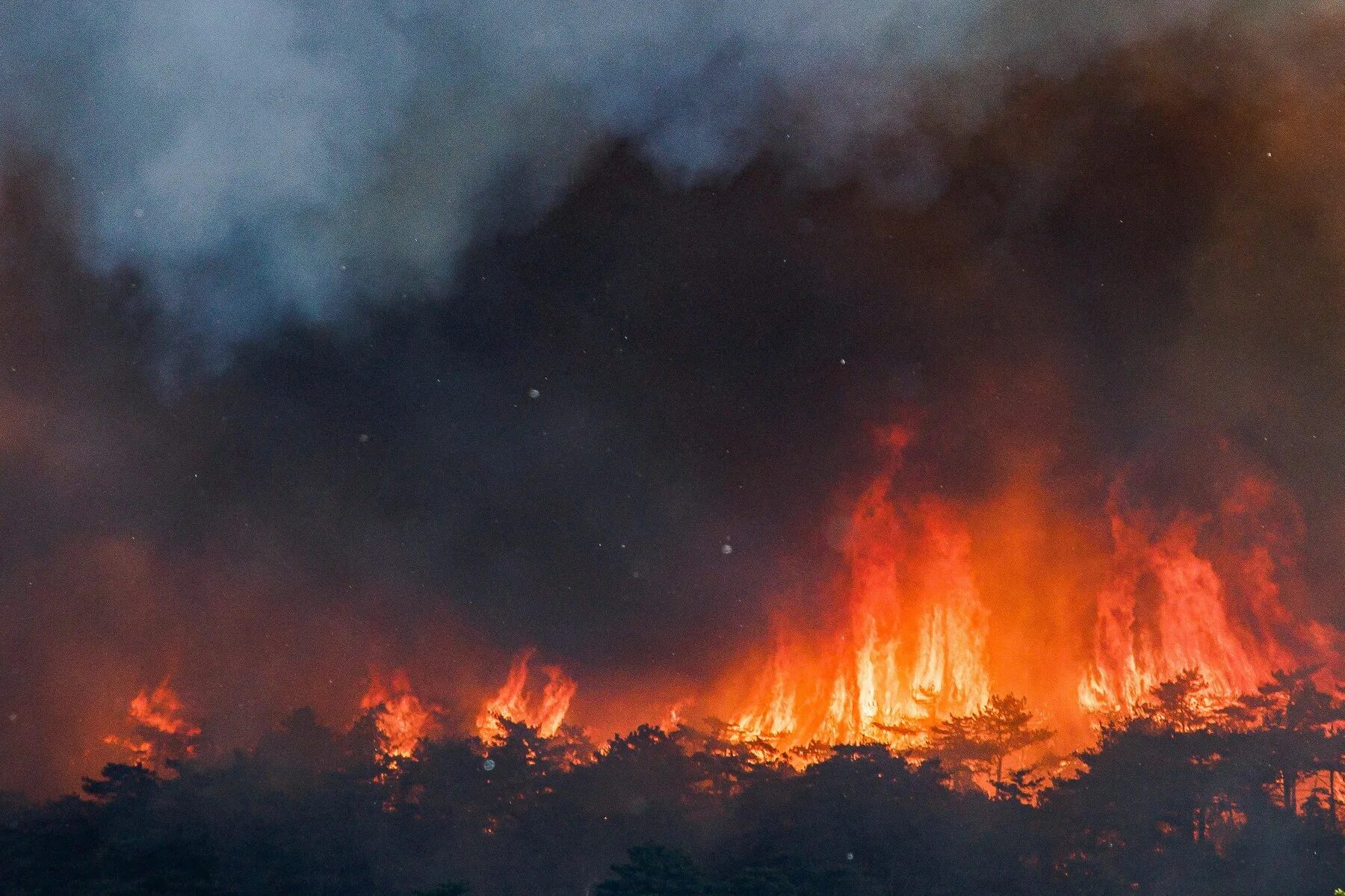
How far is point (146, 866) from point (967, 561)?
32.5m

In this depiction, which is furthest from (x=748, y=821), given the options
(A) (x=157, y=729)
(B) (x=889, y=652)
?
(A) (x=157, y=729)

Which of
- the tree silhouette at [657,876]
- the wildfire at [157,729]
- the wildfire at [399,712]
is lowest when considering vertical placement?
the tree silhouette at [657,876]

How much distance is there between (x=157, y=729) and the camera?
42344 mm

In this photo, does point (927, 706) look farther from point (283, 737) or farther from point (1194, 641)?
point (283, 737)

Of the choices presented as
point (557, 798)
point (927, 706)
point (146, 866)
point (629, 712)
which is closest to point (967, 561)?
point (927, 706)

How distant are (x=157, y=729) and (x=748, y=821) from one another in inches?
993

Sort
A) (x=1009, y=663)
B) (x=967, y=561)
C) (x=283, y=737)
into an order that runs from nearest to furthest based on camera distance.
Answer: (x=283, y=737), (x=1009, y=663), (x=967, y=561)

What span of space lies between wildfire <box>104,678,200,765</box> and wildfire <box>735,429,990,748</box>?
2172 cm

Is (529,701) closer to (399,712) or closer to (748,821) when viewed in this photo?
(399,712)

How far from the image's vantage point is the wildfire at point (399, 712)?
4269cm

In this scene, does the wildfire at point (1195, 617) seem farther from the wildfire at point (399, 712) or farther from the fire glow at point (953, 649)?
the wildfire at point (399, 712)

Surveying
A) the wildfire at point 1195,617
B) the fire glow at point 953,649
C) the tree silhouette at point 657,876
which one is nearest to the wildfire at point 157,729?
the fire glow at point 953,649

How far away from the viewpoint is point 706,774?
34156mm

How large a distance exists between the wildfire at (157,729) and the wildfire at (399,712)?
7049 mm
